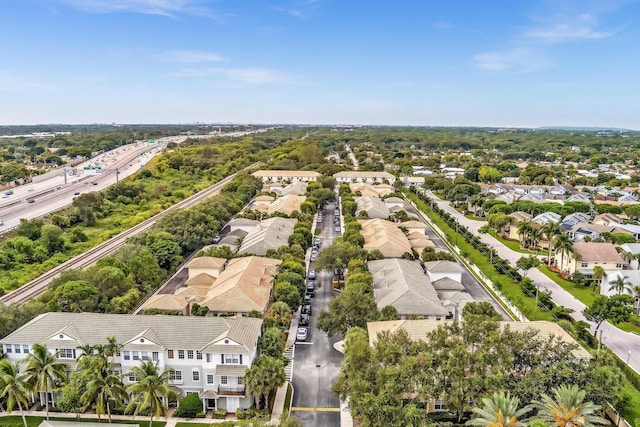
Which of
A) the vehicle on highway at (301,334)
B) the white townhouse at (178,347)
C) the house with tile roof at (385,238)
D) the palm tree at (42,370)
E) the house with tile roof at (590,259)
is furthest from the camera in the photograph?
the house with tile roof at (385,238)

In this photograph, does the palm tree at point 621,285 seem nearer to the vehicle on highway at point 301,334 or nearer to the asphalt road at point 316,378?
the asphalt road at point 316,378

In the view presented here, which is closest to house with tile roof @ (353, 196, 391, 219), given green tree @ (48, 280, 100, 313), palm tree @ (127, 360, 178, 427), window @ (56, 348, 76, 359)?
green tree @ (48, 280, 100, 313)

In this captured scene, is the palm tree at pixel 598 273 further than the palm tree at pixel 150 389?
Yes

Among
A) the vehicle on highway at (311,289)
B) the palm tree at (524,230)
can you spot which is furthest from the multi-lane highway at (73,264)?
the palm tree at (524,230)

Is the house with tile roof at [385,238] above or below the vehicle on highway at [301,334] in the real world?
above

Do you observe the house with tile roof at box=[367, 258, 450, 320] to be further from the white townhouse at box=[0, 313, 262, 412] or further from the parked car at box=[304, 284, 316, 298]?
the white townhouse at box=[0, 313, 262, 412]

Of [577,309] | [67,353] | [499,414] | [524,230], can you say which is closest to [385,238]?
[524,230]

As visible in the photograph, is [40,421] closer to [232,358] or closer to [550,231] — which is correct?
[232,358]

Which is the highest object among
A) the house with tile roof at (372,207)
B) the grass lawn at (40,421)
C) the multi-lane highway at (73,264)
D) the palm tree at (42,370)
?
the house with tile roof at (372,207)
